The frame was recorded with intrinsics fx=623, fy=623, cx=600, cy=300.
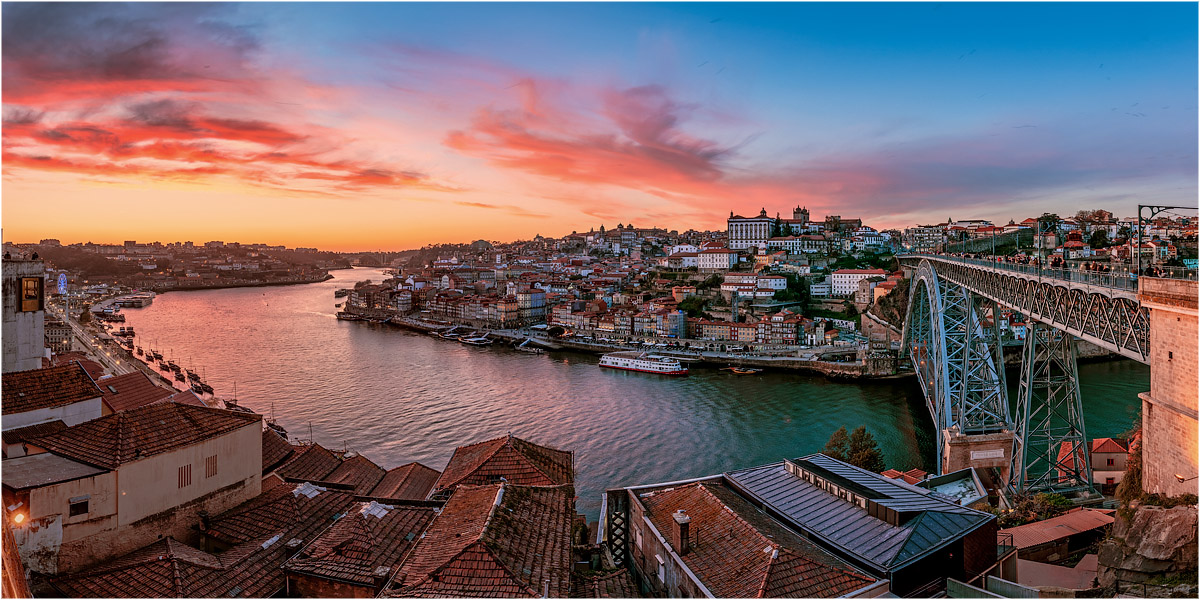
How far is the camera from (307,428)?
1173 cm

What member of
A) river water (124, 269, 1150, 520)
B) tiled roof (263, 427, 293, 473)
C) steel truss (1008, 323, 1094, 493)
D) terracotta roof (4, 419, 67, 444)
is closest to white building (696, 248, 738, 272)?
river water (124, 269, 1150, 520)

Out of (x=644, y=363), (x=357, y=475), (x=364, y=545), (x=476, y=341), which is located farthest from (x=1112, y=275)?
(x=476, y=341)

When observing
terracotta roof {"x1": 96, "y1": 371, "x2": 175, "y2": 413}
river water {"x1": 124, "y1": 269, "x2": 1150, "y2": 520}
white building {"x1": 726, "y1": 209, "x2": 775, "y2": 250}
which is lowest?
river water {"x1": 124, "y1": 269, "x2": 1150, "y2": 520}

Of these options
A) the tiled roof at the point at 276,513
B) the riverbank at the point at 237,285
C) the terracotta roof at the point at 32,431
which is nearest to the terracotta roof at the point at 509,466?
the tiled roof at the point at 276,513

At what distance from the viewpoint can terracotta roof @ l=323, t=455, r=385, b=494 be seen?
19.5 ft

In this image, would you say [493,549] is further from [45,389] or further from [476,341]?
[476,341]

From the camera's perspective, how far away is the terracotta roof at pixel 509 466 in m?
5.19

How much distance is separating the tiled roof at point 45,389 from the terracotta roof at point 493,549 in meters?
2.82

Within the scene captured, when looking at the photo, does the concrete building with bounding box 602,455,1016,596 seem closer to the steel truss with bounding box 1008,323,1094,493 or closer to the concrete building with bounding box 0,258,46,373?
the steel truss with bounding box 1008,323,1094,493

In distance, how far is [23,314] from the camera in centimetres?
498

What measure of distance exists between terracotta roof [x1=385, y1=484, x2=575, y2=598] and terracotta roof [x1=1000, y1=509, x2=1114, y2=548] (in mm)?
3423

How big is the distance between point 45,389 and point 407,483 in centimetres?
286

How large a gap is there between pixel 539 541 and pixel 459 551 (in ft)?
2.05

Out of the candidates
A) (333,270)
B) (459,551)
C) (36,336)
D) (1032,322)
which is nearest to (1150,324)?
(1032,322)
